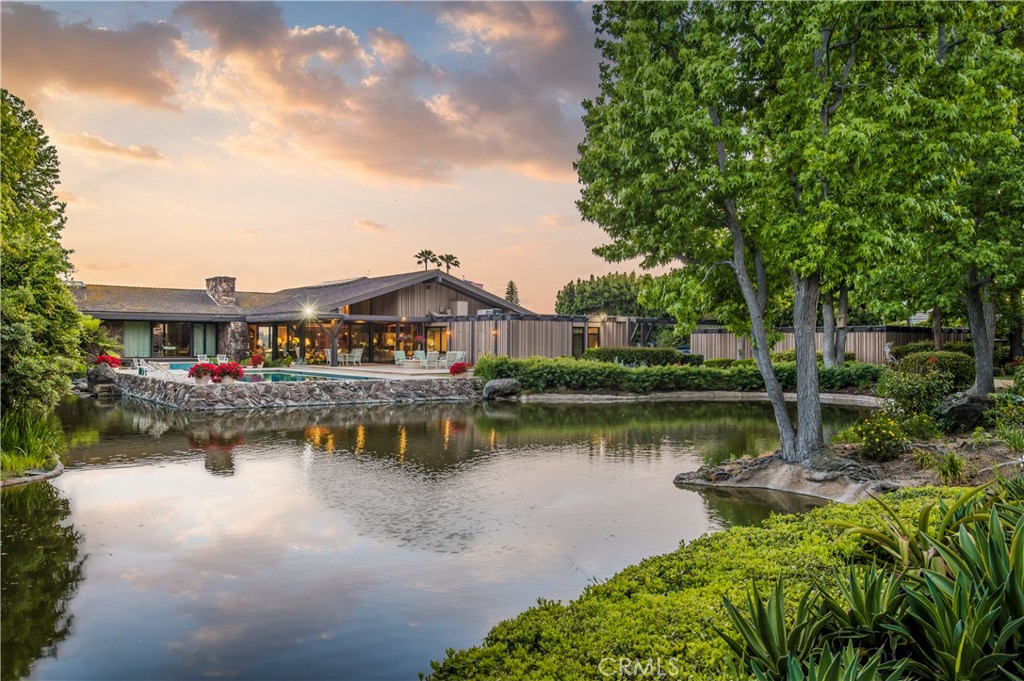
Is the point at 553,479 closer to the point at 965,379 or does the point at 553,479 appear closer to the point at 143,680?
the point at 143,680

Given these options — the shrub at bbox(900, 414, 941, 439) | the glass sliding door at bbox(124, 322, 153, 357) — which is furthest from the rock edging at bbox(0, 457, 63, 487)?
the glass sliding door at bbox(124, 322, 153, 357)

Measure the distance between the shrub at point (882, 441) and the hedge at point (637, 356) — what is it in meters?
19.4

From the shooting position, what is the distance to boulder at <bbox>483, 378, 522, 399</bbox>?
2241 centimetres

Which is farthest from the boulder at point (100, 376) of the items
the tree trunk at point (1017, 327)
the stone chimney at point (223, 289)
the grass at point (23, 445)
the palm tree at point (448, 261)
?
the tree trunk at point (1017, 327)

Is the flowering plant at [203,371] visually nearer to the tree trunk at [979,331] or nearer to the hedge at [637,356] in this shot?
the hedge at [637,356]

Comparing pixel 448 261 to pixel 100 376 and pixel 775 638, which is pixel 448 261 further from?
pixel 775 638

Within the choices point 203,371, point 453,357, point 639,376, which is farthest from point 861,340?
point 203,371

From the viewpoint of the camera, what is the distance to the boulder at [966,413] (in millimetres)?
11516

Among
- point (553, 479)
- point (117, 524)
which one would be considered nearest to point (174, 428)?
point (117, 524)

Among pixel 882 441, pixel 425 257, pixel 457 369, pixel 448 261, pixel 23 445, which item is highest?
pixel 425 257

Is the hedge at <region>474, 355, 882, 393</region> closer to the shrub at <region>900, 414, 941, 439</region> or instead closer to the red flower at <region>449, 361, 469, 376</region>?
the red flower at <region>449, 361, 469, 376</region>

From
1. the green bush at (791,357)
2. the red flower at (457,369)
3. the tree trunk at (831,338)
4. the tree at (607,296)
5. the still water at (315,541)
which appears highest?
the tree at (607,296)

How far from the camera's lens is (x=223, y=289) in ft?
120

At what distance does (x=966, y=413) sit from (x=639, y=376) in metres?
12.0
